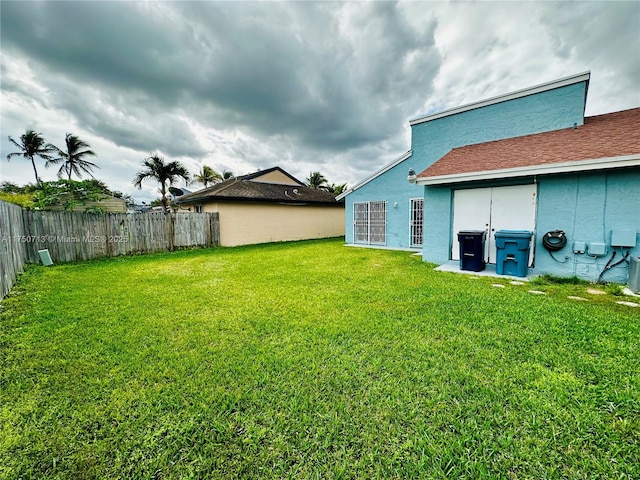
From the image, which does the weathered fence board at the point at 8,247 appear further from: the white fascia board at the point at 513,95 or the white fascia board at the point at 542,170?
the white fascia board at the point at 513,95

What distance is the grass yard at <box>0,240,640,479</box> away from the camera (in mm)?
1550

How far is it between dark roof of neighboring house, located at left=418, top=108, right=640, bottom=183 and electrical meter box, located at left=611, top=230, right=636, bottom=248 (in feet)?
4.43

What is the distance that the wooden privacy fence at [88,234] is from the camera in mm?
5777

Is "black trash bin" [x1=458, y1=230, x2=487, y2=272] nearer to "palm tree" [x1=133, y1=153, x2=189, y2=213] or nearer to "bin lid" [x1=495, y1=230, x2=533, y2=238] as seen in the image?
"bin lid" [x1=495, y1=230, x2=533, y2=238]

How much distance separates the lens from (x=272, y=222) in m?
15.1

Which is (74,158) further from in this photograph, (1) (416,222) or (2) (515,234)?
(2) (515,234)

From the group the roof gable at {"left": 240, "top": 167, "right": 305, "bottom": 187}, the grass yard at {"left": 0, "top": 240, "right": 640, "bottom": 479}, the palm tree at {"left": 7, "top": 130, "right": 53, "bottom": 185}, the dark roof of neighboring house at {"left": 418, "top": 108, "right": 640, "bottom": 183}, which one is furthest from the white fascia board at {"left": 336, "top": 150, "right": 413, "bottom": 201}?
the palm tree at {"left": 7, "top": 130, "right": 53, "bottom": 185}

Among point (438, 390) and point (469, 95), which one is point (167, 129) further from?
point (438, 390)

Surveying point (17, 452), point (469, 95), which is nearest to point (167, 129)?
point (469, 95)

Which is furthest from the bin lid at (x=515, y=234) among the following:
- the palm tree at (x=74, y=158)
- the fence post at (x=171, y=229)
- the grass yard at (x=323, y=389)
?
the palm tree at (x=74, y=158)

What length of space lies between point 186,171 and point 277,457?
25.1m

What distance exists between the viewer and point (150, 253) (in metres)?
10.7

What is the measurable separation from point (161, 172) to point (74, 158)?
10.6m

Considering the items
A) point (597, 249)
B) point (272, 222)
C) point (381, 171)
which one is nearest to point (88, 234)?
point (272, 222)
